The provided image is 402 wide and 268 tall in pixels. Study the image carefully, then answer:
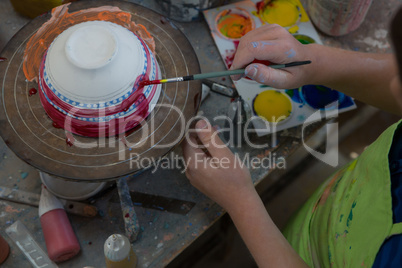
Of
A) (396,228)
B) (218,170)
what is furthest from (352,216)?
(218,170)

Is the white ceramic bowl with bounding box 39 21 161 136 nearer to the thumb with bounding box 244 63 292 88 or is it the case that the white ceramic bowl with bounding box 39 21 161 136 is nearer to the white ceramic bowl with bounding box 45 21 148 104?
the white ceramic bowl with bounding box 45 21 148 104

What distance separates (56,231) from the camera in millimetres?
1084

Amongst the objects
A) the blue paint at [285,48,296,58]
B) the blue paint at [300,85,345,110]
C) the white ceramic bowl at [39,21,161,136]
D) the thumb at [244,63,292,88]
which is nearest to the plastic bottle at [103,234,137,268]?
the white ceramic bowl at [39,21,161,136]

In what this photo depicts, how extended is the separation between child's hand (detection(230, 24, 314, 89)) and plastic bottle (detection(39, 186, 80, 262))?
600 mm

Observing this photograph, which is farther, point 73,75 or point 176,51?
point 176,51

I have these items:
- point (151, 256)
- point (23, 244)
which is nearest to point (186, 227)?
point (151, 256)

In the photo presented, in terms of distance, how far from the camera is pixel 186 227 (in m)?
1.16

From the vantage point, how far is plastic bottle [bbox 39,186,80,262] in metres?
1.08

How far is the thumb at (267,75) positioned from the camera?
0.95 meters

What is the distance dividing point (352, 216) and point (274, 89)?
539mm

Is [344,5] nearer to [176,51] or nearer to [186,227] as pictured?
[176,51]

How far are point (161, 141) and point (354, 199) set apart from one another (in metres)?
0.47

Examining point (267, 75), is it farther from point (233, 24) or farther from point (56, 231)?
point (56, 231)

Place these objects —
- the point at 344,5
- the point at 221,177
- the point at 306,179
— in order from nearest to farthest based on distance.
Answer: the point at 221,177
the point at 344,5
the point at 306,179
